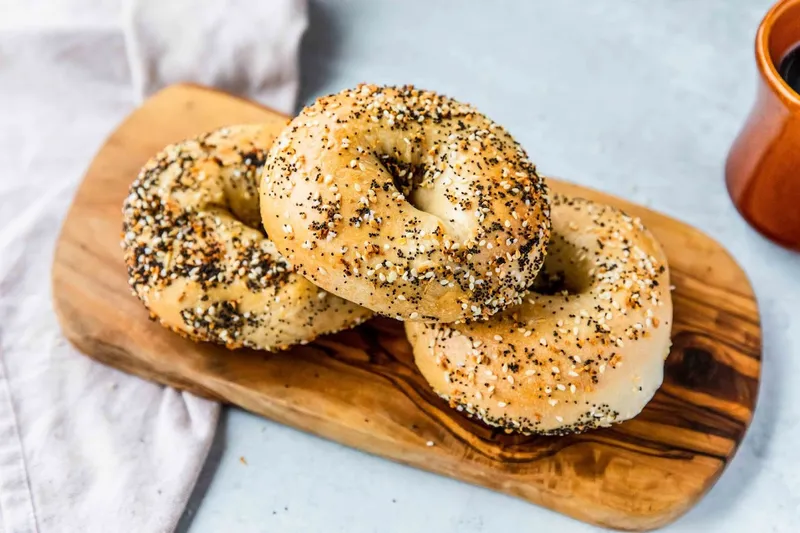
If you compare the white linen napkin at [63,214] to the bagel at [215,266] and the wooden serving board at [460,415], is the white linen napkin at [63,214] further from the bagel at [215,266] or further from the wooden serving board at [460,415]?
the bagel at [215,266]

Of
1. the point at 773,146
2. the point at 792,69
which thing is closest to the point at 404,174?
the point at 773,146

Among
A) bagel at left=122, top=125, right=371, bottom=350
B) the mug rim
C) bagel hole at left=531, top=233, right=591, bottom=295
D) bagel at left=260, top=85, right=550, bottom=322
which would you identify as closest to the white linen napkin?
bagel at left=122, top=125, right=371, bottom=350

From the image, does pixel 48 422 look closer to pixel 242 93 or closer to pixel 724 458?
pixel 242 93

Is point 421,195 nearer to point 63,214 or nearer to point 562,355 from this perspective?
point 562,355

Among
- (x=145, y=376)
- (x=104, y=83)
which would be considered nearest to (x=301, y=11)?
(x=104, y=83)

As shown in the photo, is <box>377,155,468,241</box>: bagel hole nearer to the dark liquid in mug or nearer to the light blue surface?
the light blue surface

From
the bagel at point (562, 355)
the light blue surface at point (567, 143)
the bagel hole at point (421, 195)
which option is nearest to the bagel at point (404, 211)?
the bagel hole at point (421, 195)
